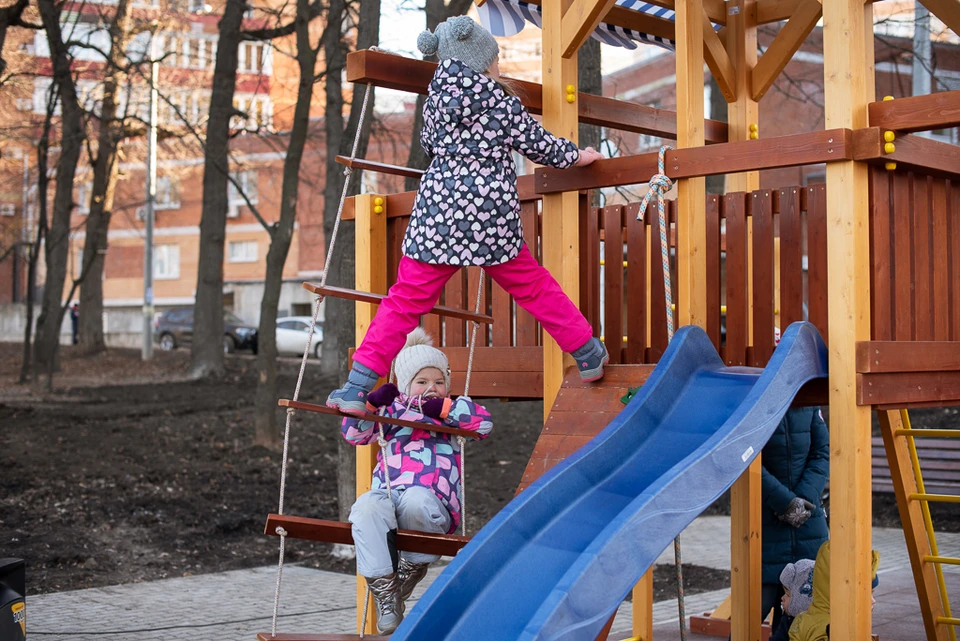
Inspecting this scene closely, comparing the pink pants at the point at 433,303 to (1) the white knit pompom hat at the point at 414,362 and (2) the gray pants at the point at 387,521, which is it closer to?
(1) the white knit pompom hat at the point at 414,362

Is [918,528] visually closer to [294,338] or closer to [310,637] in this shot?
[310,637]

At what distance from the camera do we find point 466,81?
4.87m

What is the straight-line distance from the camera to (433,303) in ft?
16.6

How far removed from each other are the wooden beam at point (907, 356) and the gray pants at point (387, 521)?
6.30ft

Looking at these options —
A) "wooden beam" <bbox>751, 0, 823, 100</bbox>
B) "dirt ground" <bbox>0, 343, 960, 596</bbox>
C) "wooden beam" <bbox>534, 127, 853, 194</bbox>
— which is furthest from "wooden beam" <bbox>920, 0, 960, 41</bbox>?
"dirt ground" <bbox>0, 343, 960, 596</bbox>

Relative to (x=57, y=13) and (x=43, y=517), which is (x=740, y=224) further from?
(x=57, y=13)

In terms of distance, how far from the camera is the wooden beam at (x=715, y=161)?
473cm

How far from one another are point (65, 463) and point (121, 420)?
10.5 ft

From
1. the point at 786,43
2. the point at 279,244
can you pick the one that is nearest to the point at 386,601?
the point at 786,43

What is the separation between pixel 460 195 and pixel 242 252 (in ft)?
157

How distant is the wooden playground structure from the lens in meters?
4.68

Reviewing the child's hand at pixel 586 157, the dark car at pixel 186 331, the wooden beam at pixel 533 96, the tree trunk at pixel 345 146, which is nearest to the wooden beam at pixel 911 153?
the child's hand at pixel 586 157

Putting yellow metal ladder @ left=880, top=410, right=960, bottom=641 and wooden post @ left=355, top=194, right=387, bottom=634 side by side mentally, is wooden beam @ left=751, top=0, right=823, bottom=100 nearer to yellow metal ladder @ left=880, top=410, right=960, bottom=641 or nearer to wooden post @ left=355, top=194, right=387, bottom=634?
yellow metal ladder @ left=880, top=410, right=960, bottom=641

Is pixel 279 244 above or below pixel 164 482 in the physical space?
above
